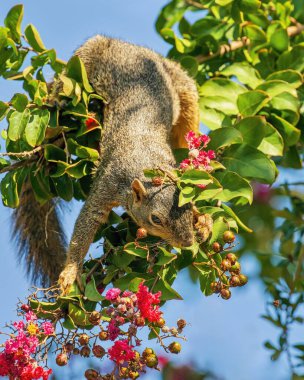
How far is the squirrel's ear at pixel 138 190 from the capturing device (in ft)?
15.9

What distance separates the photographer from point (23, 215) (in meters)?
5.57

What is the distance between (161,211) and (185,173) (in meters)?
0.75

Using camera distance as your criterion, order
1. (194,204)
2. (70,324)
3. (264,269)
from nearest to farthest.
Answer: (70,324) → (194,204) → (264,269)

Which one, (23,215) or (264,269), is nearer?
(23,215)

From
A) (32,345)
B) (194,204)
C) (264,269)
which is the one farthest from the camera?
(264,269)

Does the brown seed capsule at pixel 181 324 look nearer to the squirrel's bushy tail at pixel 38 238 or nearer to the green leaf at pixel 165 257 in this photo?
the green leaf at pixel 165 257

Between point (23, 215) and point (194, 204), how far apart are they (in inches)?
58.8

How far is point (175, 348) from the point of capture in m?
3.64

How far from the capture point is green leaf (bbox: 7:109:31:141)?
4.53 metres

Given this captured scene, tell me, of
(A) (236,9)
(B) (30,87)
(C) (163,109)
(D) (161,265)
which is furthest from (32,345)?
(A) (236,9)

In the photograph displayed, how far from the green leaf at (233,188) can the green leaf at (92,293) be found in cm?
82

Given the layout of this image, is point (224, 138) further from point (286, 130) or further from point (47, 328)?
point (47, 328)

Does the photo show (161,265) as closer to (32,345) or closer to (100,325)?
(100,325)

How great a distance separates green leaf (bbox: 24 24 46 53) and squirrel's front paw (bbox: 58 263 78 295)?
1322 millimetres
